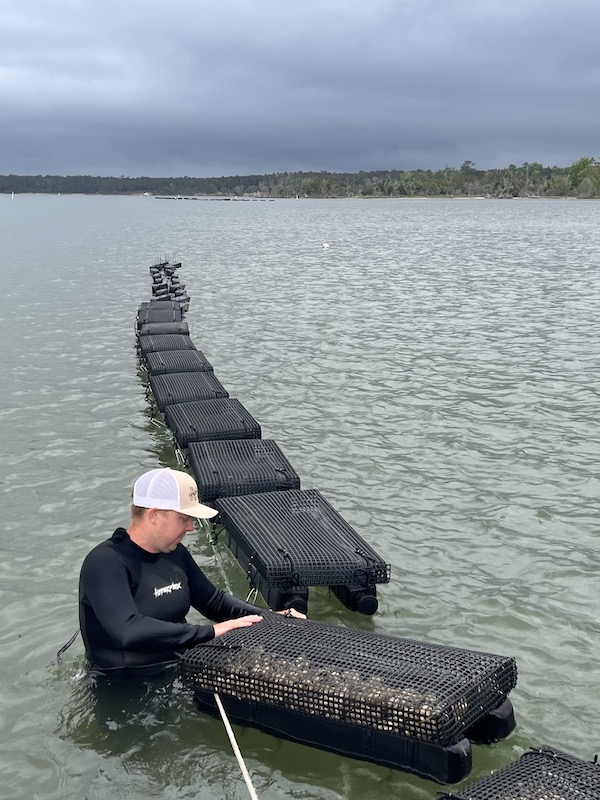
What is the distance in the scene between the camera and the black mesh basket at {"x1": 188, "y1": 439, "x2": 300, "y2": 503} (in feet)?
32.9

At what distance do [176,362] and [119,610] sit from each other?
1063cm

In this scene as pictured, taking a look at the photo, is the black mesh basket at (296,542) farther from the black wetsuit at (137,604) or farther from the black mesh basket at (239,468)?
the black wetsuit at (137,604)

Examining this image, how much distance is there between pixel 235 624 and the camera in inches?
269

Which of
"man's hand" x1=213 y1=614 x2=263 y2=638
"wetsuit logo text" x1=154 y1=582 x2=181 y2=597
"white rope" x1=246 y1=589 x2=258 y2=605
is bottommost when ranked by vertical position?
"white rope" x1=246 y1=589 x2=258 y2=605

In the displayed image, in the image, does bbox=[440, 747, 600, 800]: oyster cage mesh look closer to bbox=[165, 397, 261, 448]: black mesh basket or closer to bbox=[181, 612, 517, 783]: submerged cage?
bbox=[181, 612, 517, 783]: submerged cage

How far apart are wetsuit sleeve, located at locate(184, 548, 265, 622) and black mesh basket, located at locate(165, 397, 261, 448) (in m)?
4.88

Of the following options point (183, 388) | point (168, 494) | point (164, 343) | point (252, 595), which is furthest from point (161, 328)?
point (168, 494)

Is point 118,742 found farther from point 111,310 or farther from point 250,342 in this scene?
point 111,310

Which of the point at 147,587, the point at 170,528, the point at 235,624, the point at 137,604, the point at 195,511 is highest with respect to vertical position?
the point at 195,511

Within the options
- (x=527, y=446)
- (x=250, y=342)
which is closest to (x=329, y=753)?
(x=527, y=446)

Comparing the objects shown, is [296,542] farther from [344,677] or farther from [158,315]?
[158,315]

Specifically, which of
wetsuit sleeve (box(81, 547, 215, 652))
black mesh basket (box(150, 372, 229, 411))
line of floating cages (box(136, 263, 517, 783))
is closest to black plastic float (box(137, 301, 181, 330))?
black mesh basket (box(150, 372, 229, 411))

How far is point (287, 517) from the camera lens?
9.09 metres

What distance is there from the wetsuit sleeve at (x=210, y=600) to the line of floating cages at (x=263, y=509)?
0.60m
